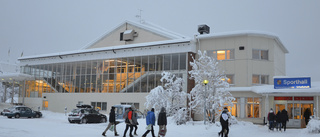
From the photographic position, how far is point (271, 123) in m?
21.6

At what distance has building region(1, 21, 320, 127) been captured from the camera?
29.5m

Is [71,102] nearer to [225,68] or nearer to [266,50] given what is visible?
[225,68]

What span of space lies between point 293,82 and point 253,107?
20.7 feet

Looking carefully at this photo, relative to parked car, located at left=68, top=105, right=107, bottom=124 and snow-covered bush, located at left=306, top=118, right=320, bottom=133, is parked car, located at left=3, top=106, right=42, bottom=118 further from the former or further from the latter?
snow-covered bush, located at left=306, top=118, right=320, bottom=133

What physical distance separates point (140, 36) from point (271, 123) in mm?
21401

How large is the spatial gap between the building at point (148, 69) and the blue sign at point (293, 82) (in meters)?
0.41

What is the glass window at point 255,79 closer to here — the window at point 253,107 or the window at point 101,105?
the window at point 253,107

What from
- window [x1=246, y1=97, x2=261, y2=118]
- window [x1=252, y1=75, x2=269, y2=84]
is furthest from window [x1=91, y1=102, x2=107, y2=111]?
window [x1=252, y1=75, x2=269, y2=84]

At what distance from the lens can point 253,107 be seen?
29578 mm

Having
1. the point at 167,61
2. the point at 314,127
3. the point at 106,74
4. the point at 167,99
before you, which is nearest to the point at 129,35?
the point at 106,74

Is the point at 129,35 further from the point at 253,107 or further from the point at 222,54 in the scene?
the point at 253,107

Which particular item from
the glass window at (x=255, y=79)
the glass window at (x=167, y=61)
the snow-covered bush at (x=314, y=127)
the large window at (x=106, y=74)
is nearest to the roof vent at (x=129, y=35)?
the large window at (x=106, y=74)

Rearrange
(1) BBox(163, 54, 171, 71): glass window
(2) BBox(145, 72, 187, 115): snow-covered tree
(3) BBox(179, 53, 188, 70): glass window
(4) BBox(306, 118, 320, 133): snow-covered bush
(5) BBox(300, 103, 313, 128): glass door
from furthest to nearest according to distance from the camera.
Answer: (1) BBox(163, 54, 171, 71): glass window
(3) BBox(179, 53, 188, 70): glass window
(5) BBox(300, 103, 313, 128): glass door
(2) BBox(145, 72, 187, 115): snow-covered tree
(4) BBox(306, 118, 320, 133): snow-covered bush

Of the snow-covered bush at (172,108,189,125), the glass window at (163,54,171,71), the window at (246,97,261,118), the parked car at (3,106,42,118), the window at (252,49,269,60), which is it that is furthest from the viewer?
the glass window at (163,54,171,71)
